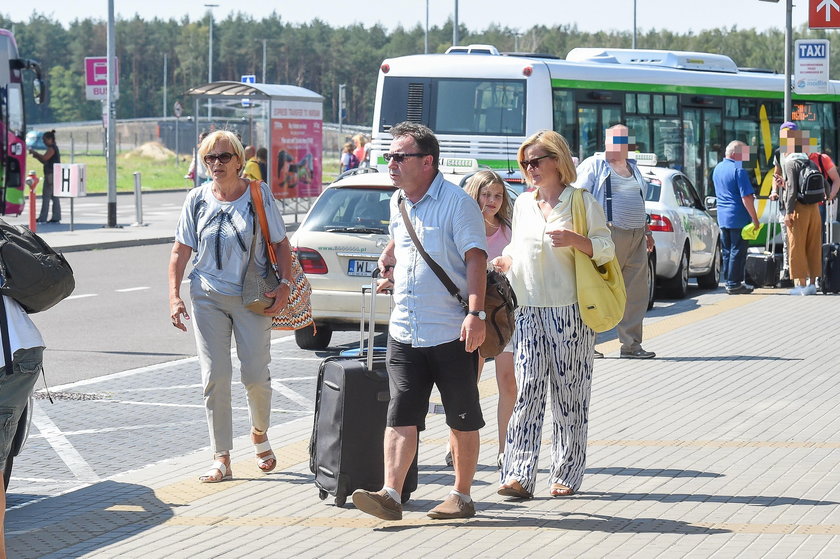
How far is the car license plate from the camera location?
12045mm

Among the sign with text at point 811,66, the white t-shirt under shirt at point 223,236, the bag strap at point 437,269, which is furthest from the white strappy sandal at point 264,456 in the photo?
the sign with text at point 811,66

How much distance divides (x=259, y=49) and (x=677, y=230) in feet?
531

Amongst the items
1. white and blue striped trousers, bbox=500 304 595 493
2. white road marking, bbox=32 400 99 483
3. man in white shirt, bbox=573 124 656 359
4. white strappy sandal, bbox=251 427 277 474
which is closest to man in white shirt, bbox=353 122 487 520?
white and blue striped trousers, bbox=500 304 595 493

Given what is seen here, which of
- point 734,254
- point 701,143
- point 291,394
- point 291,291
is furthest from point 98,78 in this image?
point 291,291

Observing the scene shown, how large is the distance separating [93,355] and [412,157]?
679cm

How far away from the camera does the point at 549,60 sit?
73.0 feet

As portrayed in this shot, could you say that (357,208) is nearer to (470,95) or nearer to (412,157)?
(412,157)

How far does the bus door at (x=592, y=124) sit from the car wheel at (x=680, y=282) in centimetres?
503

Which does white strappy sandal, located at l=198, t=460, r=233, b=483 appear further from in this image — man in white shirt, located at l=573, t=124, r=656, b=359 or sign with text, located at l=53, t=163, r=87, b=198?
sign with text, located at l=53, t=163, r=87, b=198

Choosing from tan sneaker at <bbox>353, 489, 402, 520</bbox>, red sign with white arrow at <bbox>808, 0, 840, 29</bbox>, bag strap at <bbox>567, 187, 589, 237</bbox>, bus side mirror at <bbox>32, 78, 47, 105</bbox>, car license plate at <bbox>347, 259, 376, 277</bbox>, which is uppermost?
red sign with white arrow at <bbox>808, 0, 840, 29</bbox>

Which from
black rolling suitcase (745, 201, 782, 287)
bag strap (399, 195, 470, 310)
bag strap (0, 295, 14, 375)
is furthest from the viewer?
black rolling suitcase (745, 201, 782, 287)

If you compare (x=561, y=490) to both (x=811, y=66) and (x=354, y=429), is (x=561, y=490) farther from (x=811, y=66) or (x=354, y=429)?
(x=811, y=66)

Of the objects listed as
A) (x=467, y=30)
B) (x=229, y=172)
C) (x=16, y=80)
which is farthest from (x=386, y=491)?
(x=467, y=30)

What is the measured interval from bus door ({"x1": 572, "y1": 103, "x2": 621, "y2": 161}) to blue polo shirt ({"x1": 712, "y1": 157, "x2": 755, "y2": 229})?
5.09 metres
